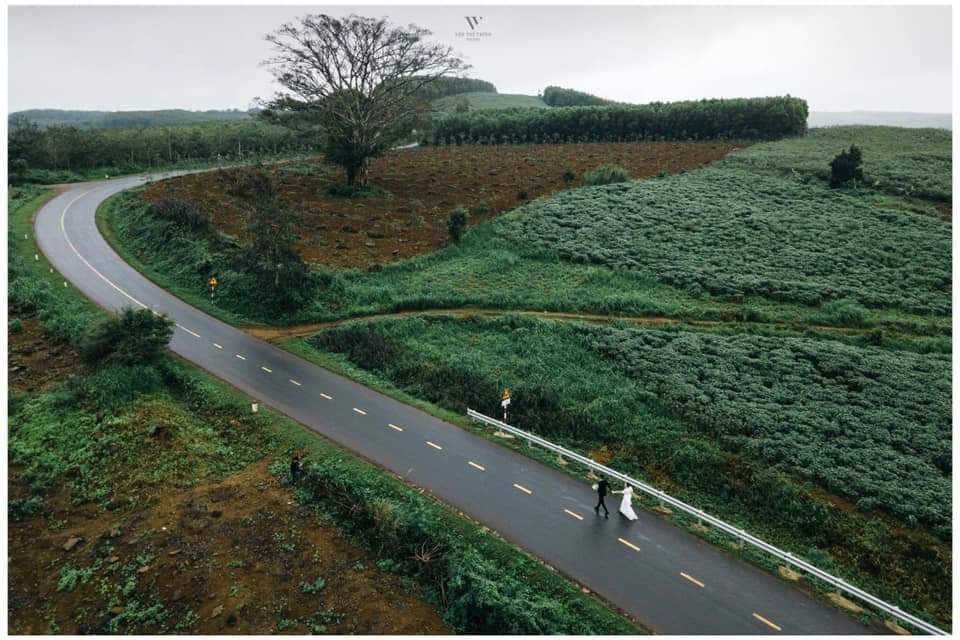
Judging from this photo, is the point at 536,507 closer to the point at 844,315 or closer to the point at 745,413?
the point at 745,413

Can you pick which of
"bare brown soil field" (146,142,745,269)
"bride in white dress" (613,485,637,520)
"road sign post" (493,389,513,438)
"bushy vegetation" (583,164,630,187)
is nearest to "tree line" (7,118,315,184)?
"bare brown soil field" (146,142,745,269)

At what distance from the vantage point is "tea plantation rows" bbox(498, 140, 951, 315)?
111ft

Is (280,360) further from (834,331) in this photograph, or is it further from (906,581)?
(834,331)

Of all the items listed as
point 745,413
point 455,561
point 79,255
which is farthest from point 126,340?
point 745,413

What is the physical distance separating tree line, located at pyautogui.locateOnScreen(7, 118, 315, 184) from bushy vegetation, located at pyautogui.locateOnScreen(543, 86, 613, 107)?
108 meters

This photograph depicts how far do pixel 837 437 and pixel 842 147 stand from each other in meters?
63.1

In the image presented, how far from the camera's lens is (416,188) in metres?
59.9

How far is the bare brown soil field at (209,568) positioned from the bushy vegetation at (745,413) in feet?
27.2

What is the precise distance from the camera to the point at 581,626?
13.8m

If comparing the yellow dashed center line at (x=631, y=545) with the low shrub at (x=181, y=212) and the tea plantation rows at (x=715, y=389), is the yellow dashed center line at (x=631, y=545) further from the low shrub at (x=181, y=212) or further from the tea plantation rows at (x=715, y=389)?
the low shrub at (x=181, y=212)

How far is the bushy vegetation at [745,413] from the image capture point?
1714 centimetres

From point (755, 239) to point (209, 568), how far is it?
38226 millimetres

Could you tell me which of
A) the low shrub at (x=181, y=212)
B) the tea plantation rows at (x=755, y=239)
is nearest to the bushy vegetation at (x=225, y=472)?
the low shrub at (x=181, y=212)

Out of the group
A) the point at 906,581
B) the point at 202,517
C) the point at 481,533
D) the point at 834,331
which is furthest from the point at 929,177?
the point at 202,517
